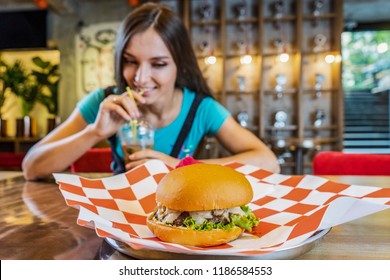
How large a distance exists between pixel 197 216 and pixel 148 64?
2.84ft

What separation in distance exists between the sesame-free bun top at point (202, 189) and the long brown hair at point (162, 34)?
90 centimetres

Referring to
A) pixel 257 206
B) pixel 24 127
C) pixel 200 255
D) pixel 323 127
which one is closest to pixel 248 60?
pixel 323 127

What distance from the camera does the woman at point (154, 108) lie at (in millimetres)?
1314

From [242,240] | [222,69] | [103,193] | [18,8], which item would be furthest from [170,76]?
[18,8]

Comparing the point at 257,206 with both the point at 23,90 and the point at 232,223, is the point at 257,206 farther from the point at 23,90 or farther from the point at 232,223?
the point at 23,90

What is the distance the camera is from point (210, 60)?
5.35 meters

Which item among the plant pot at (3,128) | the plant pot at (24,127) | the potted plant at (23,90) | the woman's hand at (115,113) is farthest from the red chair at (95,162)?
the plant pot at (3,128)

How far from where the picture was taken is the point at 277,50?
17.6ft

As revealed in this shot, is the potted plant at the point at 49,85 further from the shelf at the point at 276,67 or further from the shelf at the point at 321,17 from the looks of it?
the shelf at the point at 321,17

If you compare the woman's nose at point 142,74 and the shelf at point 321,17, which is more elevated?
the shelf at point 321,17

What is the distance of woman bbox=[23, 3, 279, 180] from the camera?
131 centimetres
